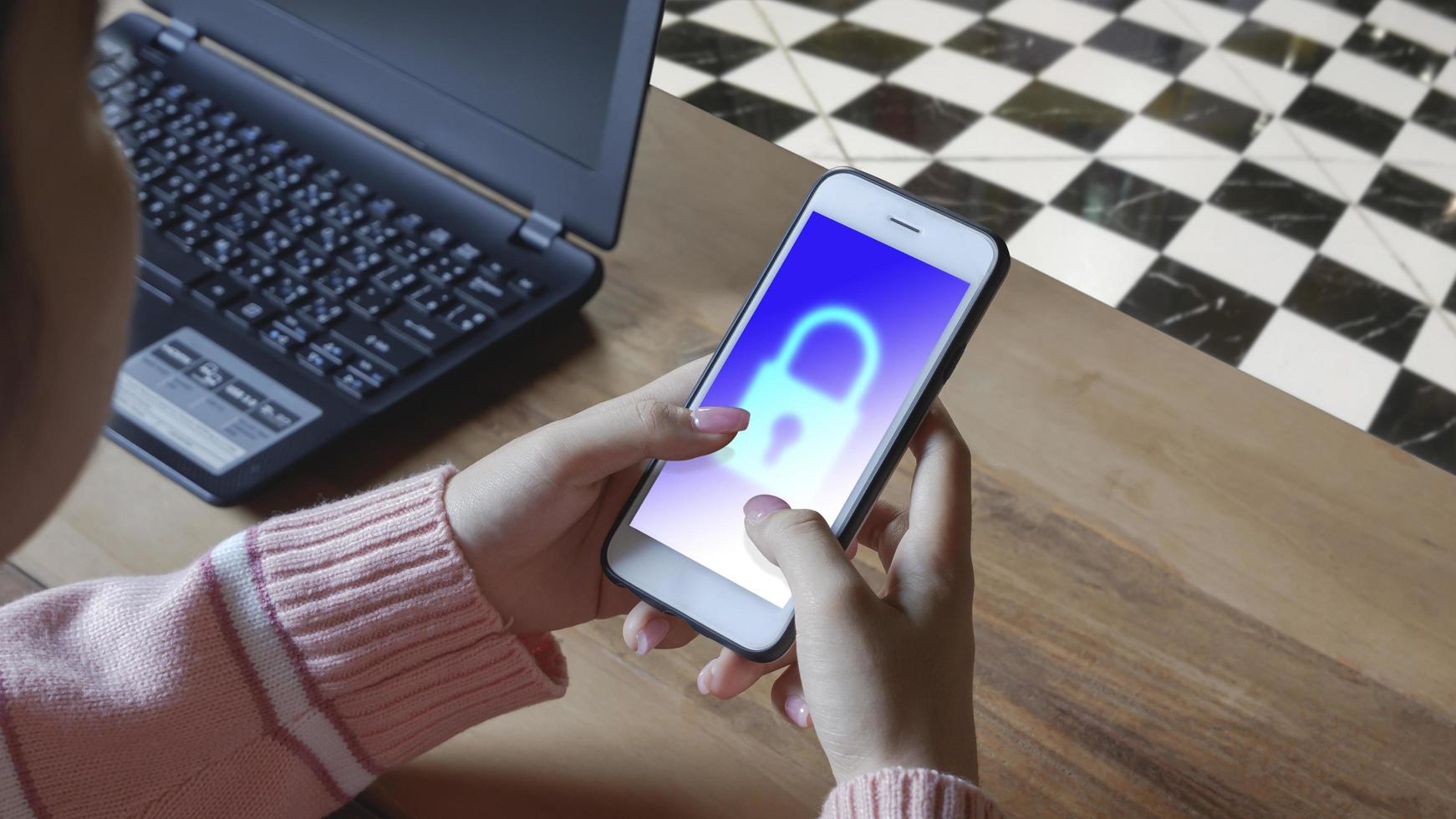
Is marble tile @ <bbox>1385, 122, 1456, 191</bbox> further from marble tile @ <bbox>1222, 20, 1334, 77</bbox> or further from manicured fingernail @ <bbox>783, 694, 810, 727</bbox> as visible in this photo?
manicured fingernail @ <bbox>783, 694, 810, 727</bbox>

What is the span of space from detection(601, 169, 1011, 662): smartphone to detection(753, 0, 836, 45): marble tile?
2.02m

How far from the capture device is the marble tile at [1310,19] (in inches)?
104

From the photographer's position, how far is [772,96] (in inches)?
91.7

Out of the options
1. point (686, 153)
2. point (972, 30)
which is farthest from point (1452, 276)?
point (686, 153)

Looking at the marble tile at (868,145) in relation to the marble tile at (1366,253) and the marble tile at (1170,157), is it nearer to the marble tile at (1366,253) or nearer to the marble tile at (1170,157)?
the marble tile at (1170,157)

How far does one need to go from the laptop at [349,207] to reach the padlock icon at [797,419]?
19cm

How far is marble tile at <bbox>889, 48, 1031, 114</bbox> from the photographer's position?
238cm

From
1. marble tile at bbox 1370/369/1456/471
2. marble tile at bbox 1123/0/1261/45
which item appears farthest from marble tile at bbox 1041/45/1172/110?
marble tile at bbox 1370/369/1456/471

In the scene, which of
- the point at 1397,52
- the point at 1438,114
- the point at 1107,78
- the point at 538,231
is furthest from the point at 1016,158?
the point at 538,231

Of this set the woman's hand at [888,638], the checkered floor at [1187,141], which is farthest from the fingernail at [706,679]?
the checkered floor at [1187,141]

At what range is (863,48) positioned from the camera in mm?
2502

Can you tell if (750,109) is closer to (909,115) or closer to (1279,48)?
(909,115)

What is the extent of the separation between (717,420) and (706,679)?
12 centimetres

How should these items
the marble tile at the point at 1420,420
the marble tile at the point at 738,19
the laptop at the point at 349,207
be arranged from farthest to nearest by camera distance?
the marble tile at the point at 738,19
the marble tile at the point at 1420,420
the laptop at the point at 349,207
